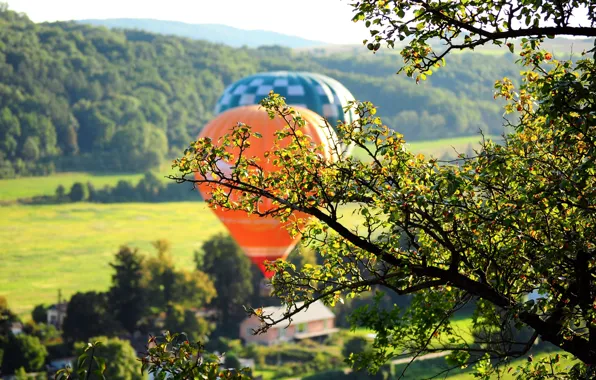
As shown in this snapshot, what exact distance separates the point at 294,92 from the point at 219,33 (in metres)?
140

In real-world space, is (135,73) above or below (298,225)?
above

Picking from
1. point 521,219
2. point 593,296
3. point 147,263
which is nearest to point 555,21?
point 521,219

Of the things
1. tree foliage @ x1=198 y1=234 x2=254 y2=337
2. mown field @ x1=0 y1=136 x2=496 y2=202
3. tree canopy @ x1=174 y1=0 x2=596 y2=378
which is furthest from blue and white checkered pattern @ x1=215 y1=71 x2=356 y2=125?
mown field @ x1=0 y1=136 x2=496 y2=202

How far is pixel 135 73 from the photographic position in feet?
358

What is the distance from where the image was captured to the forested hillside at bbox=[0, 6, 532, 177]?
9319cm

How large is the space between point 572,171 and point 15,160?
8677cm

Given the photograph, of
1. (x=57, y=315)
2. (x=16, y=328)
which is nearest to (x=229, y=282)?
(x=57, y=315)

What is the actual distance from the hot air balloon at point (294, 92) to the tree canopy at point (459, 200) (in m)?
32.6

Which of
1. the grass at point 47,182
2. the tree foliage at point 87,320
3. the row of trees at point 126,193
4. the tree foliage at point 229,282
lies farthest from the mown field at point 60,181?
the tree foliage at point 87,320

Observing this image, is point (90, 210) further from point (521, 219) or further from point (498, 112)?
point (521, 219)

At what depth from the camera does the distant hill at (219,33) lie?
166375 millimetres

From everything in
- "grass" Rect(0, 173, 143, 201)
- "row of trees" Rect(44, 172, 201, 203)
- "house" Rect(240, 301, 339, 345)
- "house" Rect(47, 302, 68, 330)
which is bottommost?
"house" Rect(240, 301, 339, 345)

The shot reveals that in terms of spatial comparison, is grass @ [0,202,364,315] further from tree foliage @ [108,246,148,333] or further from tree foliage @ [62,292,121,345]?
tree foliage @ [62,292,121,345]

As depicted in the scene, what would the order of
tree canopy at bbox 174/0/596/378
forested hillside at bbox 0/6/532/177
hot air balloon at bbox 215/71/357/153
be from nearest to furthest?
tree canopy at bbox 174/0/596/378 → hot air balloon at bbox 215/71/357/153 → forested hillside at bbox 0/6/532/177
